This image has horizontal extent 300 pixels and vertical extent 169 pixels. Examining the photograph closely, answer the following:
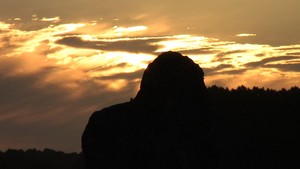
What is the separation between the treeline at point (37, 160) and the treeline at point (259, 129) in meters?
24.4

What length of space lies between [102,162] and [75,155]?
228 ft

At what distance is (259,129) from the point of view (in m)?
37.9

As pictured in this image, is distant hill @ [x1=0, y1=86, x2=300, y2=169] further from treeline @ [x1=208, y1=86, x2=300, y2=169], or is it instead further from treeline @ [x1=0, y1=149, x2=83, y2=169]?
treeline @ [x1=0, y1=149, x2=83, y2=169]

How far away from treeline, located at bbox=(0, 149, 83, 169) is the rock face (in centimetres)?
3573

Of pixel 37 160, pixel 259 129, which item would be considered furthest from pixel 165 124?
pixel 37 160

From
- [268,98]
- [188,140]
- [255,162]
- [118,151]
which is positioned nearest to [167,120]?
[188,140]

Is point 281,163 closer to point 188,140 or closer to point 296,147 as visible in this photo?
point 296,147

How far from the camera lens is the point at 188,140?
23531mm

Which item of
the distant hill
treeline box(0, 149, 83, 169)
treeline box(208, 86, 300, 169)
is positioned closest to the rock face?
the distant hill

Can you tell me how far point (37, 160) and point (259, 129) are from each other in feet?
145

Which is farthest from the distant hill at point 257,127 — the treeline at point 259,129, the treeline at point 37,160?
the treeline at point 37,160

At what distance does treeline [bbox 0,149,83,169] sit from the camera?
72875 millimetres

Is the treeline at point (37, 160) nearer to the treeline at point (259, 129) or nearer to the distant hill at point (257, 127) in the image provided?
the distant hill at point (257, 127)

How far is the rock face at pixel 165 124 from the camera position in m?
23.4
